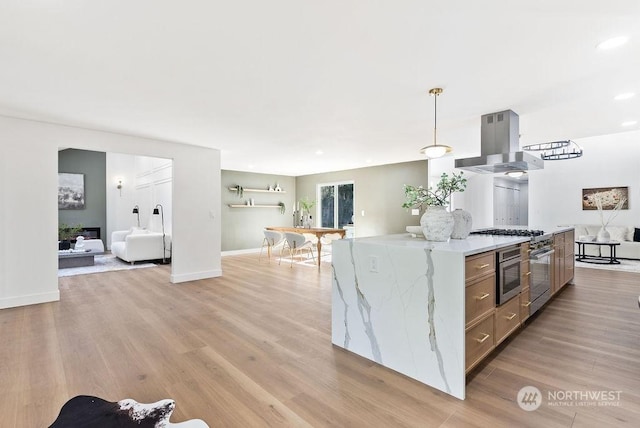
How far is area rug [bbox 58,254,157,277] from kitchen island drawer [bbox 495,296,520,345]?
6.62 meters

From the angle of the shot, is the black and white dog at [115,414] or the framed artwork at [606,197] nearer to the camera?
the black and white dog at [115,414]

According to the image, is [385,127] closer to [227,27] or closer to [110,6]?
[227,27]

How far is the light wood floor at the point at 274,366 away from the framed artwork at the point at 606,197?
178 inches

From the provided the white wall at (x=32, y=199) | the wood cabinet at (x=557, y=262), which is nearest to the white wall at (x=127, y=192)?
the white wall at (x=32, y=199)

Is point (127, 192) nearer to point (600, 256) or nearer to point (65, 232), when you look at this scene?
point (65, 232)

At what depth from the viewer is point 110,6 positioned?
1756 mm

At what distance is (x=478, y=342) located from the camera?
2066 millimetres

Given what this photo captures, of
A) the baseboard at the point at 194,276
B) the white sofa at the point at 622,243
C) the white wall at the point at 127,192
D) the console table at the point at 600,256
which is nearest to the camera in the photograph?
the baseboard at the point at 194,276

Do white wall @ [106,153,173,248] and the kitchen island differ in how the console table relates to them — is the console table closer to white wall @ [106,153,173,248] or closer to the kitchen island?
the kitchen island

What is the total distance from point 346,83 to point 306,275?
359 centimetres

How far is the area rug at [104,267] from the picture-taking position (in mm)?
5914

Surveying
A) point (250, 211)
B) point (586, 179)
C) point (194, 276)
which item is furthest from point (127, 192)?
point (586, 179)

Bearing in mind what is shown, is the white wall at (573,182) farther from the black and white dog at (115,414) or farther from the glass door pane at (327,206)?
the black and white dog at (115,414)

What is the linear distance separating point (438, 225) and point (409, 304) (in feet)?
2.36
